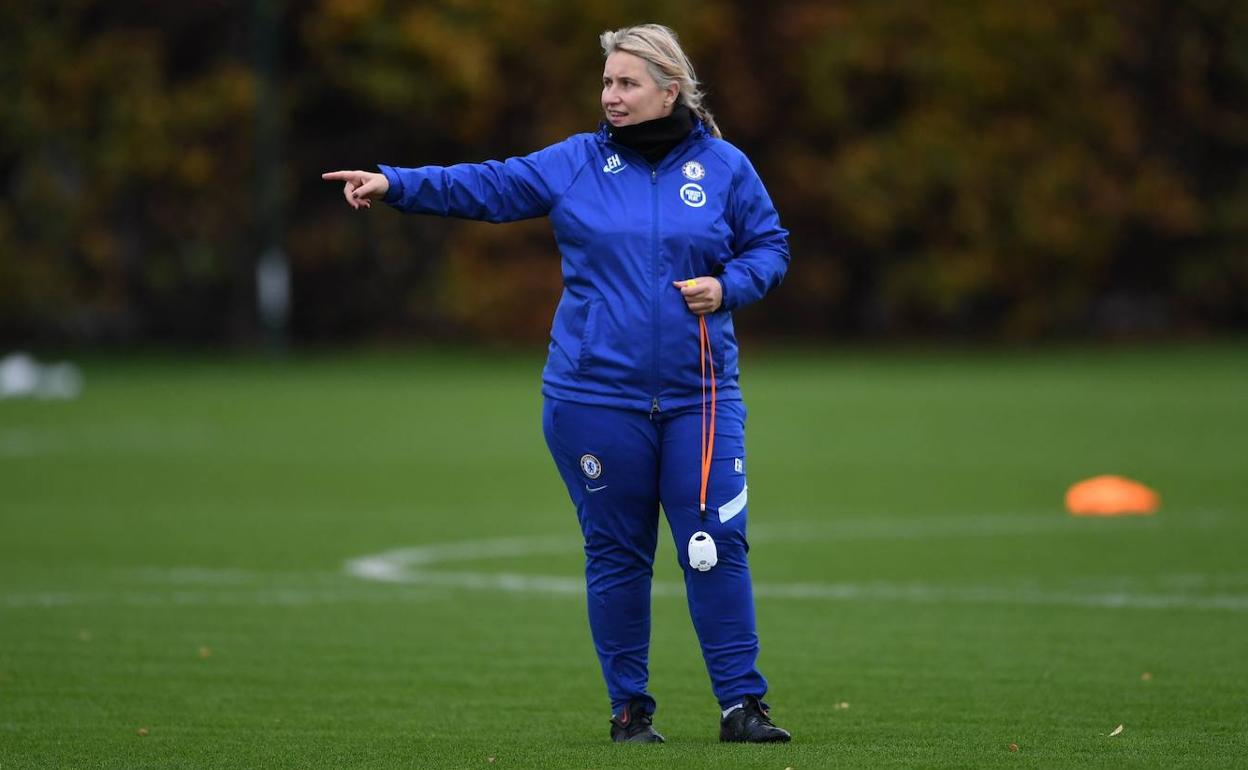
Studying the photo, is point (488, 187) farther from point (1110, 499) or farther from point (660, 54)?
point (1110, 499)

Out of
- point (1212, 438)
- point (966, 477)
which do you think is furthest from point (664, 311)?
point (1212, 438)

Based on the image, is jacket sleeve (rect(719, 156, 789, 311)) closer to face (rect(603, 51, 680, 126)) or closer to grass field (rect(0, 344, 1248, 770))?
face (rect(603, 51, 680, 126))

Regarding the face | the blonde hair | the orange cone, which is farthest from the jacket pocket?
the orange cone

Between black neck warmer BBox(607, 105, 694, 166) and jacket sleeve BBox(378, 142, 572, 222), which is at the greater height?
black neck warmer BBox(607, 105, 694, 166)

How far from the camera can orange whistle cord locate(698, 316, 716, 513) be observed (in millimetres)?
6316

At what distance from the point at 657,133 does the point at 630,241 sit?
0.35 m

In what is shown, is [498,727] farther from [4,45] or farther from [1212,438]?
[4,45]

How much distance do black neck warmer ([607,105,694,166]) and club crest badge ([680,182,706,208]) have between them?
0.14 metres

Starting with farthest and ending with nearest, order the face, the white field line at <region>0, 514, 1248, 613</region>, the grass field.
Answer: the white field line at <region>0, 514, 1248, 613</region> → the grass field → the face

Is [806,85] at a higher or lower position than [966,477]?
higher

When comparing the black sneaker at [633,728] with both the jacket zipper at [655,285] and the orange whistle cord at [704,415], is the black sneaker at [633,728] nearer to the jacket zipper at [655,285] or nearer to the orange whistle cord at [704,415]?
the orange whistle cord at [704,415]

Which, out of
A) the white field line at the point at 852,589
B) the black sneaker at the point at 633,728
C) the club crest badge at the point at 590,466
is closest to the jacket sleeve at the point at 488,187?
the club crest badge at the point at 590,466

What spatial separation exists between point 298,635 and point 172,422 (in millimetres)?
15370

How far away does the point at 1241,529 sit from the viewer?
13188 mm
